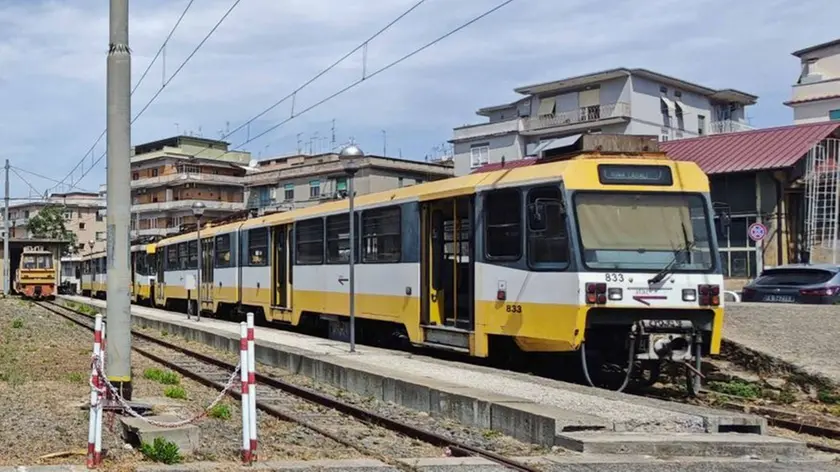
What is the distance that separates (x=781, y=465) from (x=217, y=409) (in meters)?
5.93

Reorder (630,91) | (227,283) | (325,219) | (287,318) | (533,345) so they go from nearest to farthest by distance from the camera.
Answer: (533,345)
(325,219)
(287,318)
(227,283)
(630,91)

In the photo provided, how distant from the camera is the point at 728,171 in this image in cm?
3347

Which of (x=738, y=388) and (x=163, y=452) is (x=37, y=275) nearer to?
(x=738, y=388)

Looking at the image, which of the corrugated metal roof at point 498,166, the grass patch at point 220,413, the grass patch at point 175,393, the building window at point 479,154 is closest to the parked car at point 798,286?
the corrugated metal roof at point 498,166

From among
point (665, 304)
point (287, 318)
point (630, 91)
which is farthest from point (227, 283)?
point (630, 91)

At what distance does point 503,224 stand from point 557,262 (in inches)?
52.5

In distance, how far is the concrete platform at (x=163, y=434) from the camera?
7770 millimetres

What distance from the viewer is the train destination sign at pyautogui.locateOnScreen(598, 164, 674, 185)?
1209cm

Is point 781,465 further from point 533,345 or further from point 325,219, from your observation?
point 325,219

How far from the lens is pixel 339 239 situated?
18656mm

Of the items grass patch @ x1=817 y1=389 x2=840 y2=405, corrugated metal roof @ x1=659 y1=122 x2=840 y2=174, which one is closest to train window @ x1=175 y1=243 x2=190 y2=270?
corrugated metal roof @ x1=659 y1=122 x2=840 y2=174

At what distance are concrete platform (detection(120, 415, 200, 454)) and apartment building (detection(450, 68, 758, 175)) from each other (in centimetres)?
4727

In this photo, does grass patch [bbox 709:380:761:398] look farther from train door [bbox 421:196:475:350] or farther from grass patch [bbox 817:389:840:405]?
train door [bbox 421:196:475:350]

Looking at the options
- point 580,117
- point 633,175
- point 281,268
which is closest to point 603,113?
point 580,117
